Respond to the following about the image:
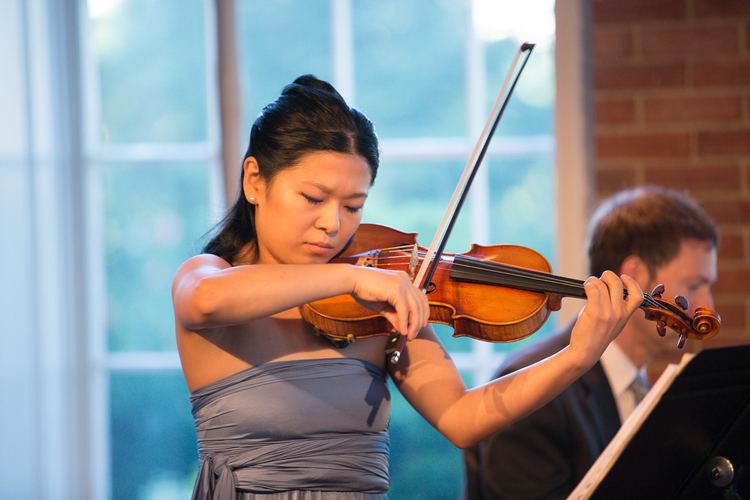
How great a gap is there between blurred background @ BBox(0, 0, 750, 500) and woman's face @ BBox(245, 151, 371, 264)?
131cm

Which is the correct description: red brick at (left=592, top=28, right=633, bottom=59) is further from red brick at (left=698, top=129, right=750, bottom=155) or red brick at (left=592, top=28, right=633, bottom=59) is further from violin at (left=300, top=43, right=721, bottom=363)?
violin at (left=300, top=43, right=721, bottom=363)

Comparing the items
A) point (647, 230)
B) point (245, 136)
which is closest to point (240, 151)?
point (245, 136)

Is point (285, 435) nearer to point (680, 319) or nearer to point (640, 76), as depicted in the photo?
point (680, 319)

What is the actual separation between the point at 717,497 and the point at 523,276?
1.46 feet

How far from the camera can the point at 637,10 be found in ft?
8.45

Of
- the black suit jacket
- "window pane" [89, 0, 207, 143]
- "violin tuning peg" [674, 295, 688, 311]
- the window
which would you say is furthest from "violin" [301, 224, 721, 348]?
"window pane" [89, 0, 207, 143]

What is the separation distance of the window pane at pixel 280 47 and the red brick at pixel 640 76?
88 centimetres

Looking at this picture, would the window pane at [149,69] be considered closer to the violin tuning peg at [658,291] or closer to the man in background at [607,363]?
the man in background at [607,363]

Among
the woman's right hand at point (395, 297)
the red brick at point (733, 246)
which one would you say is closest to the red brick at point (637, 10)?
the red brick at point (733, 246)

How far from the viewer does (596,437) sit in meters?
1.89

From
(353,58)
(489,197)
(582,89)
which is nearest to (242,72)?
(353,58)

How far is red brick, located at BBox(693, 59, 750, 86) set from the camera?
8.41ft

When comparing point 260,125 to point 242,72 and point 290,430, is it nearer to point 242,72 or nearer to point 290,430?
point 290,430

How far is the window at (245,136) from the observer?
2873mm
